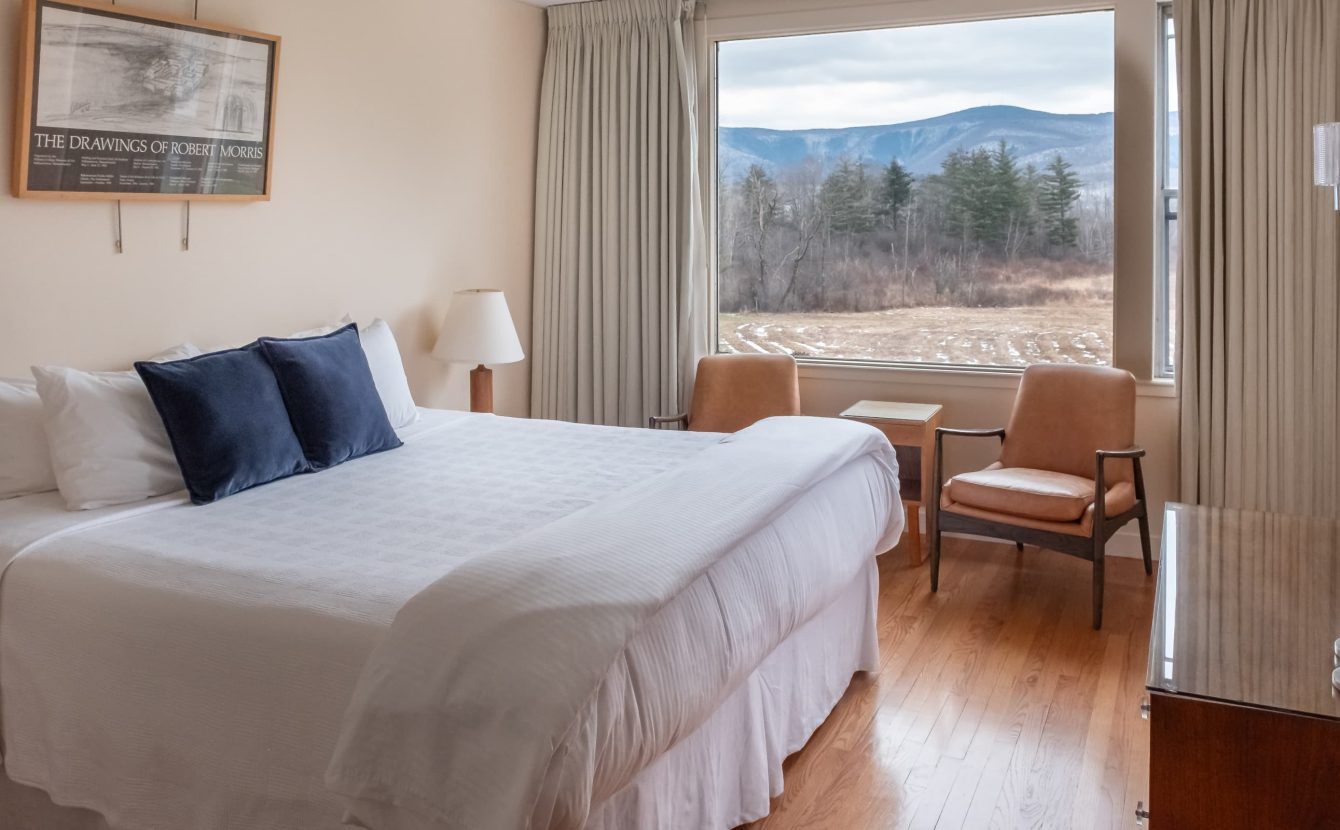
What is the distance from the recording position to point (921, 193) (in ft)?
17.0

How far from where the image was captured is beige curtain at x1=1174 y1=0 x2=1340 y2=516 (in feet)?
13.8

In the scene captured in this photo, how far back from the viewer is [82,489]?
9.21 ft

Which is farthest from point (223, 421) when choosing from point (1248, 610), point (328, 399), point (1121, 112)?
point (1121, 112)

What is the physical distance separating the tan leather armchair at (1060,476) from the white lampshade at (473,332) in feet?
6.30

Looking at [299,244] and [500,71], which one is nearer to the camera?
[299,244]

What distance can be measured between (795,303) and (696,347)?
568 millimetres

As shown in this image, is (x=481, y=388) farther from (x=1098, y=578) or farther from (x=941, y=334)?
(x=1098, y=578)

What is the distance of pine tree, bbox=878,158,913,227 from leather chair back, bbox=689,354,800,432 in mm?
861

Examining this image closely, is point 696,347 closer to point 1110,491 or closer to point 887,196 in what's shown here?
point 887,196

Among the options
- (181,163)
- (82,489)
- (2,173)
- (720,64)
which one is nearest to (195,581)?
(82,489)

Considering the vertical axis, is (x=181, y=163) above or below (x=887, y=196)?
below

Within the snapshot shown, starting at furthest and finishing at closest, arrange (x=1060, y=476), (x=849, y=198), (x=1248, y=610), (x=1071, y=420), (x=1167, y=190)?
1. (x=849, y=198)
2. (x=1167, y=190)
3. (x=1071, y=420)
4. (x=1060, y=476)
5. (x=1248, y=610)

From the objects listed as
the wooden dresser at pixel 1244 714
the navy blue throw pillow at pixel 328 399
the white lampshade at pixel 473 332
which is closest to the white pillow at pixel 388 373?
the navy blue throw pillow at pixel 328 399

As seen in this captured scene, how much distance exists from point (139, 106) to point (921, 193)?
340 centimetres
